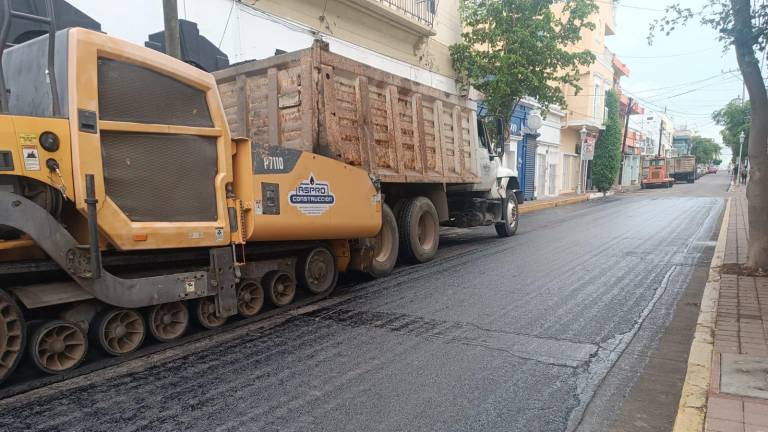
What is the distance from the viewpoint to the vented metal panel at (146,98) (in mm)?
3992

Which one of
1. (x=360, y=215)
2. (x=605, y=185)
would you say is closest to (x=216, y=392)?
(x=360, y=215)

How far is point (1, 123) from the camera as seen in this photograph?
3416mm

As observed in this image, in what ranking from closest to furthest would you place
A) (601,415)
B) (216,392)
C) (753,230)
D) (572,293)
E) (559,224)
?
(601,415)
(216,392)
(572,293)
(753,230)
(559,224)

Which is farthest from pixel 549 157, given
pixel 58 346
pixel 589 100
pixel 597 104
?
pixel 58 346

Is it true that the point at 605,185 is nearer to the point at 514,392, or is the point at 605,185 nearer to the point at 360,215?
the point at 360,215

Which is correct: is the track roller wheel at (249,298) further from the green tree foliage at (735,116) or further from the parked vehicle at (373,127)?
the green tree foliage at (735,116)

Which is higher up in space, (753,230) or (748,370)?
(753,230)

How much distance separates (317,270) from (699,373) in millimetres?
3988

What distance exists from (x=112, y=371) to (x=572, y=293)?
5100 millimetres

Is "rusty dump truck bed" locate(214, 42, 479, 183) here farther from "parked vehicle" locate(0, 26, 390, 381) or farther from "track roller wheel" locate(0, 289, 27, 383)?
"track roller wheel" locate(0, 289, 27, 383)

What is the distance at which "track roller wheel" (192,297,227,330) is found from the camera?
4785 mm

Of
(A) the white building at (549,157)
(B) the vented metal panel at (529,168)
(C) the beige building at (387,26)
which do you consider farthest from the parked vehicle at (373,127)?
(A) the white building at (549,157)

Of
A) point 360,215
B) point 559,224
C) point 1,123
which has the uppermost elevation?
point 1,123

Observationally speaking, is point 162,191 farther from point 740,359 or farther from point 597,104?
point 597,104
